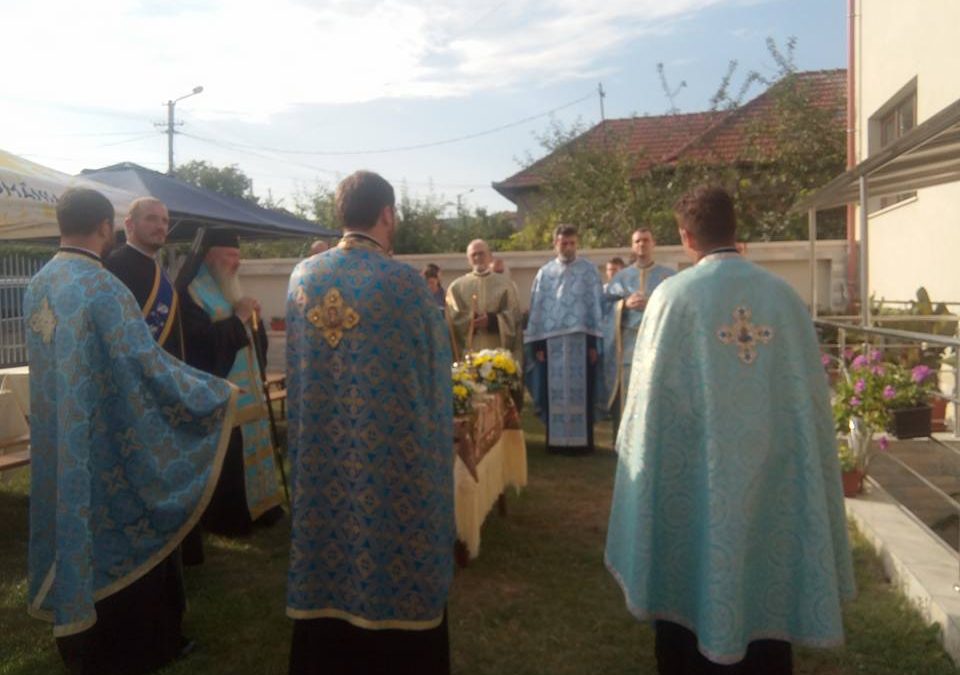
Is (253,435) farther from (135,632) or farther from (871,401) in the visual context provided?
(871,401)

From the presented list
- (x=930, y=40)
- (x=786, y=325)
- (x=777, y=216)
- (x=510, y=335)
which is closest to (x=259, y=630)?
(x=786, y=325)

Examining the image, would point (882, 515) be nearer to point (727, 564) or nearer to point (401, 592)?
point (727, 564)

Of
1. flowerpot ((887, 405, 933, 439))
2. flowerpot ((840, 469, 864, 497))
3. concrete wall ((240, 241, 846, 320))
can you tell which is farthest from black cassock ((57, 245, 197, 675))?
concrete wall ((240, 241, 846, 320))

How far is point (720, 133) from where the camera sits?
19953 mm

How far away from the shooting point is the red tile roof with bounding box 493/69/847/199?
711 inches

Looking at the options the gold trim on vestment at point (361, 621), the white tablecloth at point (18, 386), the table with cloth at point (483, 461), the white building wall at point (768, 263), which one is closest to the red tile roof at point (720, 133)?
the white building wall at point (768, 263)

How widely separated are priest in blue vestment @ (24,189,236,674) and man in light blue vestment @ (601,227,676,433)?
4565mm

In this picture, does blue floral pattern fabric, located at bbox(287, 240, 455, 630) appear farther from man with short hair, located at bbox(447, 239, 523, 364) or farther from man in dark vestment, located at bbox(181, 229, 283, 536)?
man with short hair, located at bbox(447, 239, 523, 364)

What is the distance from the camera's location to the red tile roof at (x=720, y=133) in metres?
18.0

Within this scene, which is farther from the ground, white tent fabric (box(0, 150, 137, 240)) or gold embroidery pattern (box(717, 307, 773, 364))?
white tent fabric (box(0, 150, 137, 240))

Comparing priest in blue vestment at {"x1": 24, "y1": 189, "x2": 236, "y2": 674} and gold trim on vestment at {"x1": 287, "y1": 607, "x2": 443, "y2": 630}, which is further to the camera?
priest in blue vestment at {"x1": 24, "y1": 189, "x2": 236, "y2": 674}

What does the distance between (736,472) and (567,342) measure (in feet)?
17.8

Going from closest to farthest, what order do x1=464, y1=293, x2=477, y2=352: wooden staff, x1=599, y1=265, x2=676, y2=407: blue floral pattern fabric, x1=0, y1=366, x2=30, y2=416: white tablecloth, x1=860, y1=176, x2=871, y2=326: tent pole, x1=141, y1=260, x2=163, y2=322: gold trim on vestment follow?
x1=141, y1=260, x2=163, y2=322: gold trim on vestment → x1=860, y1=176, x2=871, y2=326: tent pole → x1=0, y1=366, x2=30, y2=416: white tablecloth → x1=464, y1=293, x2=477, y2=352: wooden staff → x1=599, y1=265, x2=676, y2=407: blue floral pattern fabric

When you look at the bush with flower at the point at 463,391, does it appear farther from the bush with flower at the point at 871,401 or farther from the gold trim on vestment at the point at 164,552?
the bush with flower at the point at 871,401
